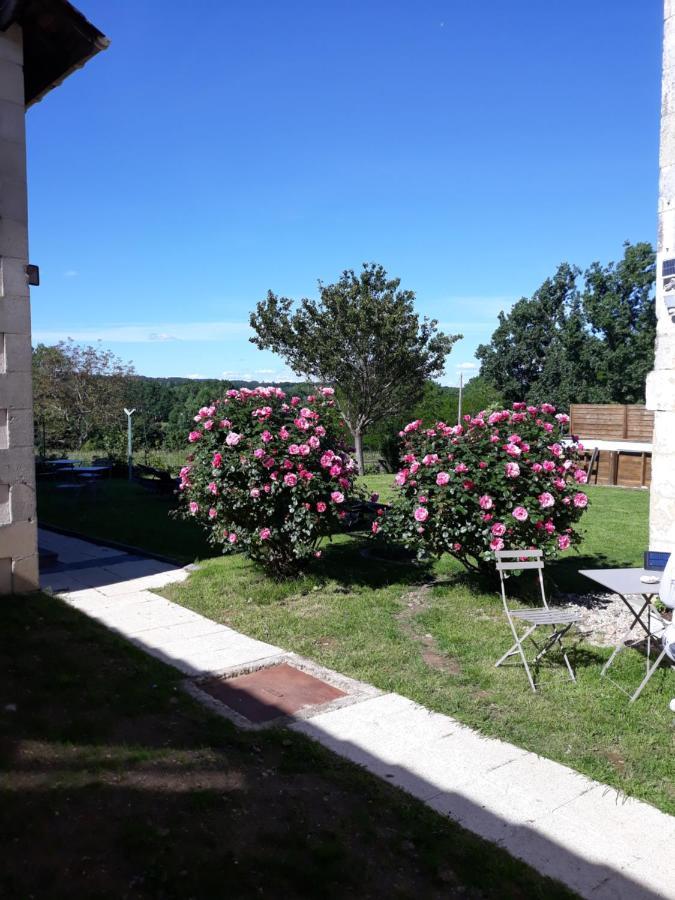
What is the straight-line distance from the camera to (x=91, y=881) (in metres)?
2.56

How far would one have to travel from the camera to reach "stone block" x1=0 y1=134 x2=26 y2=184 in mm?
6648

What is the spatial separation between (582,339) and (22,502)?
36.3 meters

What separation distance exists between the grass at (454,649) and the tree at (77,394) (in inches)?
864

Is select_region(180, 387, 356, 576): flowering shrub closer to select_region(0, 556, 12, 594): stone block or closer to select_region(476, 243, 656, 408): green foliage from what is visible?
select_region(0, 556, 12, 594): stone block

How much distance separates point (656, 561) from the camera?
5211mm

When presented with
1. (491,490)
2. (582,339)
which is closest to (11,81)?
(491,490)

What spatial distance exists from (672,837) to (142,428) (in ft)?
135

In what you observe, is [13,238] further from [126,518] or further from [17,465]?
[126,518]

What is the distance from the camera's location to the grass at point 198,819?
262cm

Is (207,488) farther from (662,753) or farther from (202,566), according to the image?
(662,753)

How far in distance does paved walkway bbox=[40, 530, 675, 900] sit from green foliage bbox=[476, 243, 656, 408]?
3521cm

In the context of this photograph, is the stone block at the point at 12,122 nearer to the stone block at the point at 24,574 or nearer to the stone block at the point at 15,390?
the stone block at the point at 15,390

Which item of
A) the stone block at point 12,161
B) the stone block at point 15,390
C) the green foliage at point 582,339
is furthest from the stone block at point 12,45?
the green foliage at point 582,339

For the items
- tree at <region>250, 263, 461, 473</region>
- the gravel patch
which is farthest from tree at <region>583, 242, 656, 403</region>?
the gravel patch
